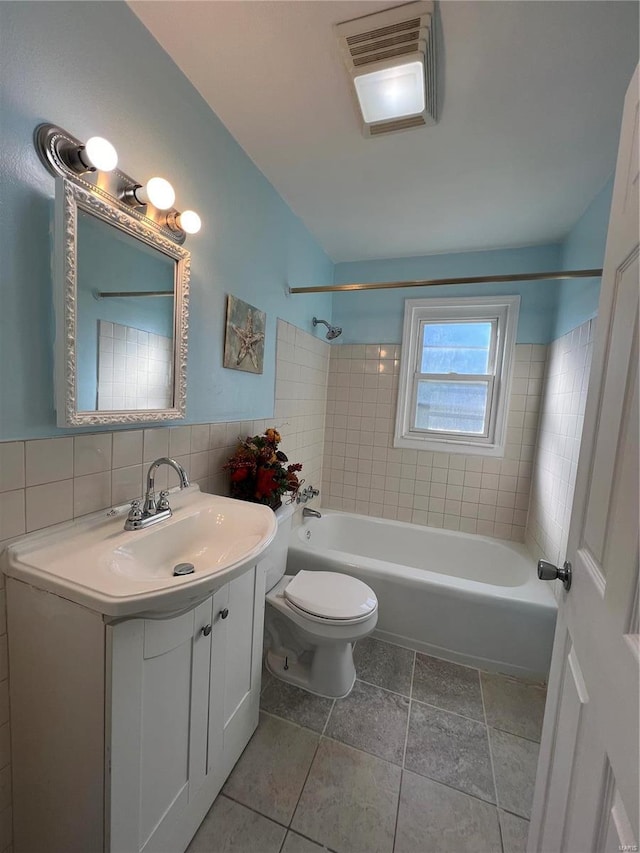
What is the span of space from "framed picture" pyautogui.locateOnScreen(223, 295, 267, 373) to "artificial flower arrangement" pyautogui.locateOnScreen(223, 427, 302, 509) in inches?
15.2

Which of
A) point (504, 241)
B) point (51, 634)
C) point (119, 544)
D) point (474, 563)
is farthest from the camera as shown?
point (474, 563)

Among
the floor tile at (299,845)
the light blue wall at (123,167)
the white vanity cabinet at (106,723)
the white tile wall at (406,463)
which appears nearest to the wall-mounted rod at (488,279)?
the light blue wall at (123,167)

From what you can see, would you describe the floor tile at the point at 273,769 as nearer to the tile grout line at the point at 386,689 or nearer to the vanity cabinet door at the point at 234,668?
the vanity cabinet door at the point at 234,668

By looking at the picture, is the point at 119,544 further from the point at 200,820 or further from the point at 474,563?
the point at 474,563

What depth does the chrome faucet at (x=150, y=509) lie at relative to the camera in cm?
96

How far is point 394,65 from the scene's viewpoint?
102 cm

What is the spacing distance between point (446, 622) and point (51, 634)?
5.71 ft

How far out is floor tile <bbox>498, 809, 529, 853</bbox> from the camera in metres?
1.00

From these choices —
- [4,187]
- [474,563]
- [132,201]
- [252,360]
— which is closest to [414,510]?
[474,563]

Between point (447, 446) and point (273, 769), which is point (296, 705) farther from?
point (447, 446)

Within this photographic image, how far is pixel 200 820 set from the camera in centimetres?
101

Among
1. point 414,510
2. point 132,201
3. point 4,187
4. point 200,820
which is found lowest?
point 200,820

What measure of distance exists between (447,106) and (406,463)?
2.05 metres

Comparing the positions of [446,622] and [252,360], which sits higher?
[252,360]
